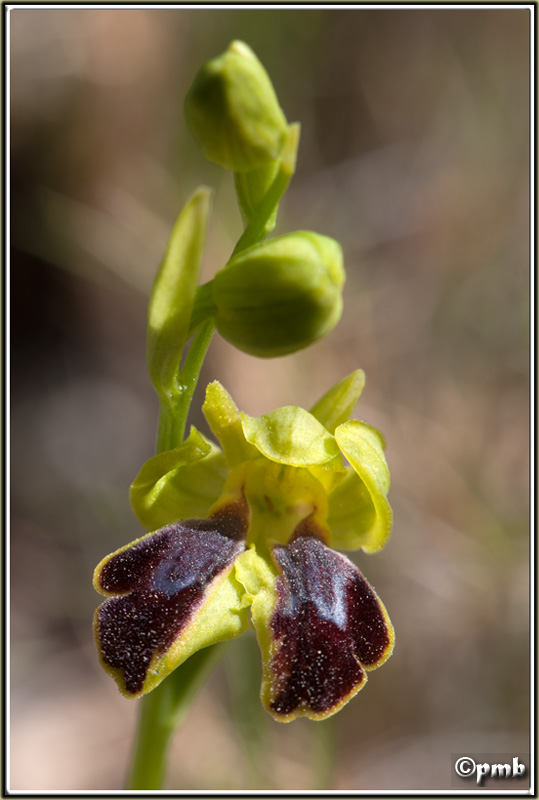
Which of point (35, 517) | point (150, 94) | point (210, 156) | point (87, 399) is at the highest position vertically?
point (210, 156)

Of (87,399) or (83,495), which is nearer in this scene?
(83,495)

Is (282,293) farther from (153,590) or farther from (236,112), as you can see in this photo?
(153,590)

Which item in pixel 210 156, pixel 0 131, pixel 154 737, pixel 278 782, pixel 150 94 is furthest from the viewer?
pixel 150 94

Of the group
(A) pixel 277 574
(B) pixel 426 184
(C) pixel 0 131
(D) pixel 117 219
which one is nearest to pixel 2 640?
(A) pixel 277 574

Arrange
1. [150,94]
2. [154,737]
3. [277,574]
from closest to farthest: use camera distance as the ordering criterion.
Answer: [277,574] < [154,737] < [150,94]

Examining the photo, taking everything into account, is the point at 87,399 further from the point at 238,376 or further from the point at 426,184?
the point at 426,184

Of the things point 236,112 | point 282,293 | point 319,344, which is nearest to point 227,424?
point 282,293
